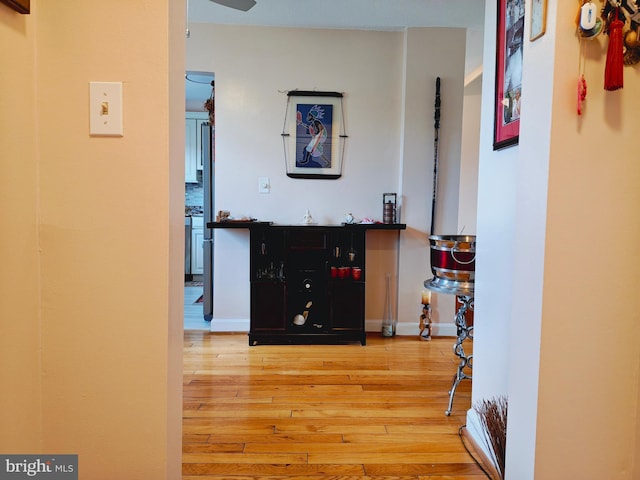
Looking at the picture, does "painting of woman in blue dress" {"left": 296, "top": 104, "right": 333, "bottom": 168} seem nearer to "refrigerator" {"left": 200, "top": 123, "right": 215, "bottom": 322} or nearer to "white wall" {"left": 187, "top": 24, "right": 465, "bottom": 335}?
"white wall" {"left": 187, "top": 24, "right": 465, "bottom": 335}

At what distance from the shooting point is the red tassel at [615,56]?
903 millimetres

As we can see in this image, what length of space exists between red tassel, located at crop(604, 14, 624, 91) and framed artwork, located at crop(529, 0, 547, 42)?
142 millimetres

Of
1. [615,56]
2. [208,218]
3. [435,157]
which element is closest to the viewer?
[615,56]

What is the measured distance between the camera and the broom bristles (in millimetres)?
1371

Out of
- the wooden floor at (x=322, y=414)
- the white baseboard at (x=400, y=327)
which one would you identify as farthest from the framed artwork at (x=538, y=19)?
the white baseboard at (x=400, y=327)

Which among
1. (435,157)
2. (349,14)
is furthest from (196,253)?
(349,14)

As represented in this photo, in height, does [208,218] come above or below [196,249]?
above

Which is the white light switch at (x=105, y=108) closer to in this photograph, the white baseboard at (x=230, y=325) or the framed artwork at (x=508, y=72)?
the framed artwork at (x=508, y=72)

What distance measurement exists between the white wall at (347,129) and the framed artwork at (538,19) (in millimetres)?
2364

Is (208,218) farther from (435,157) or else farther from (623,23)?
(623,23)

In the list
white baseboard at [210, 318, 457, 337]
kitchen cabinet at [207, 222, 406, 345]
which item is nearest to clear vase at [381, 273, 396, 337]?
white baseboard at [210, 318, 457, 337]

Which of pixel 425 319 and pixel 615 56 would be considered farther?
pixel 425 319

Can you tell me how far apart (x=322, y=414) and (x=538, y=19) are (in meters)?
1.86

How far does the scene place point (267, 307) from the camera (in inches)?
124
